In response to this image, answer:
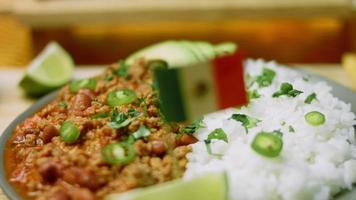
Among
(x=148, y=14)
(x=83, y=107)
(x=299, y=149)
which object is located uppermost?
(x=148, y=14)

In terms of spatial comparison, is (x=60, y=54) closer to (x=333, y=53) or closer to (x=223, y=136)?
(x=223, y=136)

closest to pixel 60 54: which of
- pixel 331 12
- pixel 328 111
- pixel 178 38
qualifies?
pixel 178 38

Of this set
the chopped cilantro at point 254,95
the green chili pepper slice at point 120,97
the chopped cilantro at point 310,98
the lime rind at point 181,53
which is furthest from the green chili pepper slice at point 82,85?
the chopped cilantro at point 310,98

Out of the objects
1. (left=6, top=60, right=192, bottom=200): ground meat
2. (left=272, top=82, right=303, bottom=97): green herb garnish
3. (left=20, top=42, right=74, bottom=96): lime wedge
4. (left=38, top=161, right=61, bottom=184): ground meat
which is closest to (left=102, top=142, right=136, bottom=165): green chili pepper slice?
(left=6, top=60, right=192, bottom=200): ground meat

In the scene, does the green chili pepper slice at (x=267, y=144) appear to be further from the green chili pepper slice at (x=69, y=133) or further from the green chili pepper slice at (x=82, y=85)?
the green chili pepper slice at (x=82, y=85)

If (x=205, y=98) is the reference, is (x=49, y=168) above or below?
below
